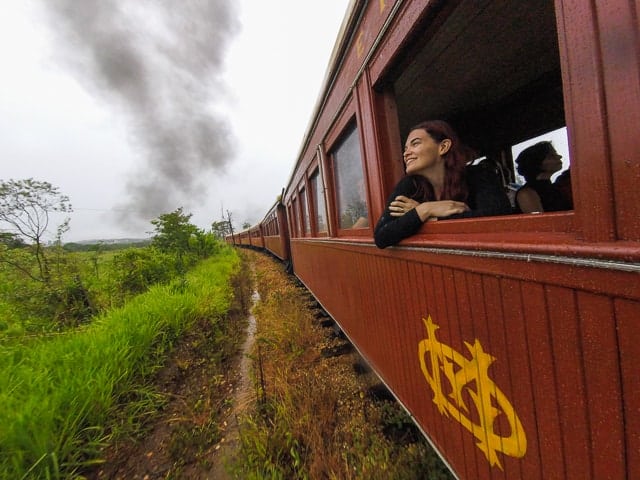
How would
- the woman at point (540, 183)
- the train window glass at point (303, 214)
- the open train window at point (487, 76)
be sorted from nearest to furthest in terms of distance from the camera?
the open train window at point (487, 76)
the woman at point (540, 183)
the train window glass at point (303, 214)

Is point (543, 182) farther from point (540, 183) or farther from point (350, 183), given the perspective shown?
point (350, 183)

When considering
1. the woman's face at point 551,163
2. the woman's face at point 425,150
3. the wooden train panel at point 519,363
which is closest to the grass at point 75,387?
the wooden train panel at point 519,363

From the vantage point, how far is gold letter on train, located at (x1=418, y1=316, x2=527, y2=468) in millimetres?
983

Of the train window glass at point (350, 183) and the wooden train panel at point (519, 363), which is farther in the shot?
the train window glass at point (350, 183)

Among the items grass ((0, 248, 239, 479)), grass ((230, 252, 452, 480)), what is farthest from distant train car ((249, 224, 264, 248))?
grass ((230, 252, 452, 480))

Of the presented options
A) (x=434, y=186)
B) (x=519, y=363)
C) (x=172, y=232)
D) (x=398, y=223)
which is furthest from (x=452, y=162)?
(x=172, y=232)

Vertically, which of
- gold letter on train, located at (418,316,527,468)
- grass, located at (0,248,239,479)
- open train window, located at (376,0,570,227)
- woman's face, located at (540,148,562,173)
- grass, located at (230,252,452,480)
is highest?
open train window, located at (376,0,570,227)

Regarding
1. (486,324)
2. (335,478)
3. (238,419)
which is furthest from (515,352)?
(238,419)

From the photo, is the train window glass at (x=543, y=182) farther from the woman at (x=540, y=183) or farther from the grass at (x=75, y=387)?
the grass at (x=75, y=387)

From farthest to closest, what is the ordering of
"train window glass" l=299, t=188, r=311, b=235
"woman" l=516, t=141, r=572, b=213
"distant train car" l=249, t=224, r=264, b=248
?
"distant train car" l=249, t=224, r=264, b=248 → "train window glass" l=299, t=188, r=311, b=235 → "woman" l=516, t=141, r=572, b=213

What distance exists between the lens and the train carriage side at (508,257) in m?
0.63

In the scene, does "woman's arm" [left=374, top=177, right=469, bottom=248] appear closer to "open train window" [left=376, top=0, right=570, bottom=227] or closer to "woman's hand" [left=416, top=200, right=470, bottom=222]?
"woman's hand" [left=416, top=200, right=470, bottom=222]

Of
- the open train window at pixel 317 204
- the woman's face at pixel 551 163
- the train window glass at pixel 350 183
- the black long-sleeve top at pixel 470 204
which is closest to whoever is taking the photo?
the black long-sleeve top at pixel 470 204

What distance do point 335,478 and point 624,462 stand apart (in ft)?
4.76
